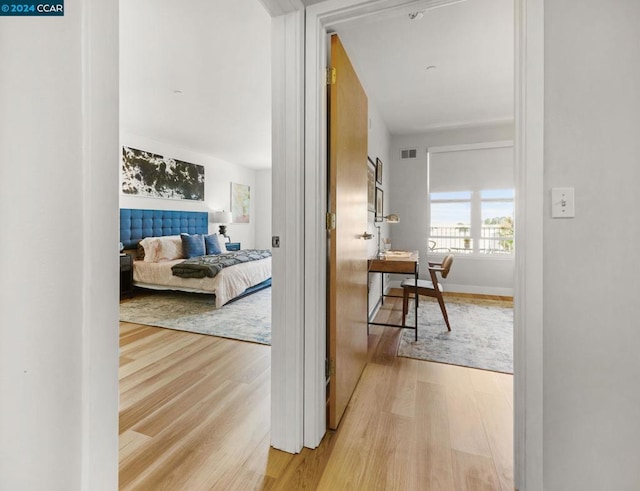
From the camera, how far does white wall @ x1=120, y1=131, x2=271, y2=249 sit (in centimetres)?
477

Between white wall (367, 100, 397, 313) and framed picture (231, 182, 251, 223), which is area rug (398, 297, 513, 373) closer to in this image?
white wall (367, 100, 397, 313)

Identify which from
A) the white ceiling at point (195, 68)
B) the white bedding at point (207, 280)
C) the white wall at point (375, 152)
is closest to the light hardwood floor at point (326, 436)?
the white wall at point (375, 152)

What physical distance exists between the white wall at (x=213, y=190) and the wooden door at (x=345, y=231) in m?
4.02

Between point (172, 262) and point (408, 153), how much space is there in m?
4.12

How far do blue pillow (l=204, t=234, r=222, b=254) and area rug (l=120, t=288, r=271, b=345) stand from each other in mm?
1043

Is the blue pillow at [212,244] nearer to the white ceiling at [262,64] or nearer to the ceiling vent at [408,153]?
the white ceiling at [262,64]

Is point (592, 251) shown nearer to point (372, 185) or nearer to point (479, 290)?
point (372, 185)

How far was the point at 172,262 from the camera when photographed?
4.41 meters

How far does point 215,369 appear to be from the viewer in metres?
2.24

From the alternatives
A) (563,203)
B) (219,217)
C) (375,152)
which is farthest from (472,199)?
(219,217)

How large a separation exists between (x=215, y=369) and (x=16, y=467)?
1.83 meters

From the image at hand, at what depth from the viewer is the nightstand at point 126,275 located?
4.18 meters

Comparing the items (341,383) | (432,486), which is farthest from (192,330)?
(432,486)

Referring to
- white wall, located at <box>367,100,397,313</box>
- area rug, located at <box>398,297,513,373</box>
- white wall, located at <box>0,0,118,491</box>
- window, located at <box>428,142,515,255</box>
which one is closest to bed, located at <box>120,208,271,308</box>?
white wall, located at <box>367,100,397,313</box>
